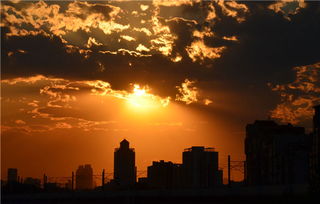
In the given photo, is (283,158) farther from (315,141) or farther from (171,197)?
(171,197)

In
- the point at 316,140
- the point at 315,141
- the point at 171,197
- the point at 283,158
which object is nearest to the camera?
the point at 171,197

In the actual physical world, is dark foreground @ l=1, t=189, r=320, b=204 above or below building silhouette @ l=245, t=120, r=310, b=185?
below

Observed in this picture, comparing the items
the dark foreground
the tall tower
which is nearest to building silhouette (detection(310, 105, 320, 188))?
the tall tower

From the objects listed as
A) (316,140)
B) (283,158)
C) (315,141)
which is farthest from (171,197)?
(283,158)

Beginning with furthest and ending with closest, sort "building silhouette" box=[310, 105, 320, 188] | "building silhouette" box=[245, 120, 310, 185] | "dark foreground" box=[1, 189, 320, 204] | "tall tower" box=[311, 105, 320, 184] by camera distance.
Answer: "building silhouette" box=[245, 120, 310, 185] → "tall tower" box=[311, 105, 320, 184] → "building silhouette" box=[310, 105, 320, 188] → "dark foreground" box=[1, 189, 320, 204]

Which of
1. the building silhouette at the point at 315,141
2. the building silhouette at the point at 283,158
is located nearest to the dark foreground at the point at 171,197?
the building silhouette at the point at 315,141

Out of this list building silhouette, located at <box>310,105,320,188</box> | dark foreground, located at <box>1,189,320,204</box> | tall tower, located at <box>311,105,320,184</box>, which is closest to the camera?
dark foreground, located at <box>1,189,320,204</box>

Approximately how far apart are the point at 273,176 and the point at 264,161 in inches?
687

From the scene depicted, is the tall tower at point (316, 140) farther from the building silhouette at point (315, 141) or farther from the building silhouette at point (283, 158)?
the building silhouette at point (283, 158)

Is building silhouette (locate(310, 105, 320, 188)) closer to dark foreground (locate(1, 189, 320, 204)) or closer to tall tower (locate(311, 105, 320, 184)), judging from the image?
tall tower (locate(311, 105, 320, 184))

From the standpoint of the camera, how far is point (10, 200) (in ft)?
430

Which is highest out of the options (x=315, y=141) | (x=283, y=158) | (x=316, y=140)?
(x=316, y=140)

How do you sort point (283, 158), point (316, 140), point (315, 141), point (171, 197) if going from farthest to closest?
1. point (283, 158)
2. point (315, 141)
3. point (316, 140)
4. point (171, 197)

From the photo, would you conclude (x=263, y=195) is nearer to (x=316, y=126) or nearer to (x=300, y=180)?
(x=316, y=126)
